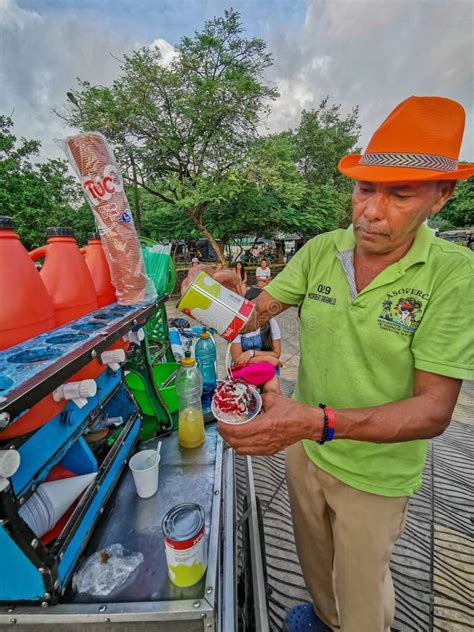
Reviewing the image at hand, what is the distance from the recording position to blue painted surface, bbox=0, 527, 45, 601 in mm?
817

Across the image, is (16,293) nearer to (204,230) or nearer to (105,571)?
(105,571)

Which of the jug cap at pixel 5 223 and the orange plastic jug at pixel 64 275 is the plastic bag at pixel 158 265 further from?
the jug cap at pixel 5 223

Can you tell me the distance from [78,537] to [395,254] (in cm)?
162

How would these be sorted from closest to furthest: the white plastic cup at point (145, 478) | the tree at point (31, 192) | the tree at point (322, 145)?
the white plastic cup at point (145, 478)
the tree at point (31, 192)
the tree at point (322, 145)

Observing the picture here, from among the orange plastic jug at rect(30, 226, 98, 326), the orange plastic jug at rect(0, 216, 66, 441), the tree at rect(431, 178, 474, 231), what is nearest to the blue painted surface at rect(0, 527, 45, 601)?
the orange plastic jug at rect(0, 216, 66, 441)

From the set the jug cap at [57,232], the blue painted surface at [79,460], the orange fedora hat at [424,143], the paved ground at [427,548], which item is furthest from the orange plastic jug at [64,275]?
the paved ground at [427,548]

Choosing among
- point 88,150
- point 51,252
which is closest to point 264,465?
point 51,252

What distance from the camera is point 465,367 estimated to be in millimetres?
1036

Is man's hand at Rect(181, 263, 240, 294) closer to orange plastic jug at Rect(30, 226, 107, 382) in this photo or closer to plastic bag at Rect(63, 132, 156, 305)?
plastic bag at Rect(63, 132, 156, 305)

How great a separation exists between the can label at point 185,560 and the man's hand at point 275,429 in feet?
0.98

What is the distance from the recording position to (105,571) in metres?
0.99

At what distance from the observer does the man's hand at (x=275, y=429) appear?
1.04 m

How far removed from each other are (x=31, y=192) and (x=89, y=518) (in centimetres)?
1258

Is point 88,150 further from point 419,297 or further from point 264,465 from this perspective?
point 264,465
